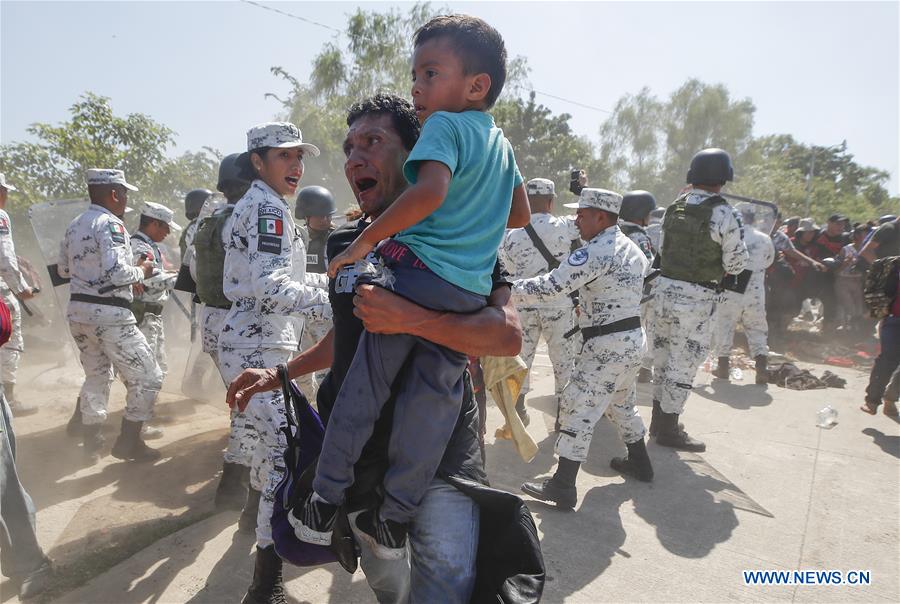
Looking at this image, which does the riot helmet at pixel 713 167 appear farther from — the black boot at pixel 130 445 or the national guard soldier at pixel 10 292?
the national guard soldier at pixel 10 292

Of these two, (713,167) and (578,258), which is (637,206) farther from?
(578,258)

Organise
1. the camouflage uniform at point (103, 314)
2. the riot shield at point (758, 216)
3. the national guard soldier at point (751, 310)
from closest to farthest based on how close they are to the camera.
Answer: the camouflage uniform at point (103, 314) < the riot shield at point (758, 216) < the national guard soldier at point (751, 310)

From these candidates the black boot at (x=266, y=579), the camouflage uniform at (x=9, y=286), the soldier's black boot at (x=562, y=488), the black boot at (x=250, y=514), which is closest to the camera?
the black boot at (x=266, y=579)

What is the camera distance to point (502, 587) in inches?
53.2

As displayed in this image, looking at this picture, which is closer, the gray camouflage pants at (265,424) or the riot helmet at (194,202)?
the gray camouflage pants at (265,424)

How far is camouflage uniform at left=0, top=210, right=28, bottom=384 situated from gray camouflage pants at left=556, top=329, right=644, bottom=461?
5355 mm

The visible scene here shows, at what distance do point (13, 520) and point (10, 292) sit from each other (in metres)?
4.23

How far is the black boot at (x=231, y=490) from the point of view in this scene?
143 inches

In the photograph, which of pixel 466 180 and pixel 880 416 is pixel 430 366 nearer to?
pixel 466 180

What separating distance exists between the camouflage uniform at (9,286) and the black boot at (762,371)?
8766 mm

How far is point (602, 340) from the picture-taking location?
385 cm

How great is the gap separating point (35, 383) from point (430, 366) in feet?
25.5

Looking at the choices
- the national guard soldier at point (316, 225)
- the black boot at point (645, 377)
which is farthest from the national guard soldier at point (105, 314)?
the black boot at point (645, 377)

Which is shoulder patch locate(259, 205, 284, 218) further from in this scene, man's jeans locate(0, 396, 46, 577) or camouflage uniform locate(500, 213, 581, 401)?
camouflage uniform locate(500, 213, 581, 401)
